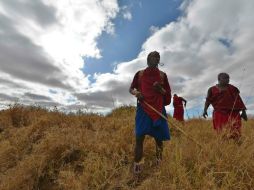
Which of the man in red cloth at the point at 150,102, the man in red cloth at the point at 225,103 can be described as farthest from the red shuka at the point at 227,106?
the man in red cloth at the point at 150,102

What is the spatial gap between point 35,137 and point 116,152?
2697mm

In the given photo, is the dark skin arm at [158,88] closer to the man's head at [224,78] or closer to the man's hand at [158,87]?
the man's hand at [158,87]

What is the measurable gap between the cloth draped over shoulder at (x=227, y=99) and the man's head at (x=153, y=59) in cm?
173

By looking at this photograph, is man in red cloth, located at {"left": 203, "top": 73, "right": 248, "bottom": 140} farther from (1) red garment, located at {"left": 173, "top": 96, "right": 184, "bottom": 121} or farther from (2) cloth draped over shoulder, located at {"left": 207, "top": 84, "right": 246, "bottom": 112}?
(1) red garment, located at {"left": 173, "top": 96, "right": 184, "bottom": 121}

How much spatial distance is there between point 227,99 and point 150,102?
186cm

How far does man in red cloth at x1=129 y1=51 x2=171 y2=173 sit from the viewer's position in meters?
5.59

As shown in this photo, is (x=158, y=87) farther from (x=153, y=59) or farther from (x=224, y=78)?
(x=224, y=78)

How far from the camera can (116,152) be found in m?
6.22

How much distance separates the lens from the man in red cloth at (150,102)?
5590mm

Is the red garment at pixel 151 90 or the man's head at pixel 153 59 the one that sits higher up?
the man's head at pixel 153 59

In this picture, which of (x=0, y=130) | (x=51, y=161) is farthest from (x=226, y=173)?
(x=0, y=130)

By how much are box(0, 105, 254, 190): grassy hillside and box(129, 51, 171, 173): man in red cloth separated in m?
0.30

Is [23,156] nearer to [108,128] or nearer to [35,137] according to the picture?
[35,137]

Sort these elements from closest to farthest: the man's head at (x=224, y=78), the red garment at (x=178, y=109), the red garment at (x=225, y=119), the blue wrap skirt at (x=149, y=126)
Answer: the blue wrap skirt at (x=149, y=126) → the red garment at (x=225, y=119) → the man's head at (x=224, y=78) → the red garment at (x=178, y=109)
